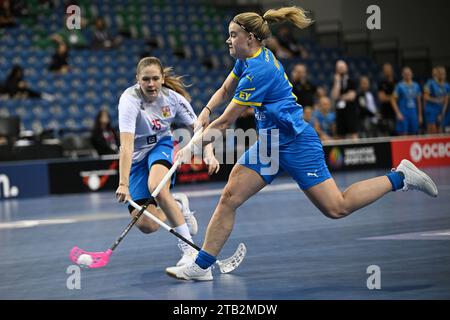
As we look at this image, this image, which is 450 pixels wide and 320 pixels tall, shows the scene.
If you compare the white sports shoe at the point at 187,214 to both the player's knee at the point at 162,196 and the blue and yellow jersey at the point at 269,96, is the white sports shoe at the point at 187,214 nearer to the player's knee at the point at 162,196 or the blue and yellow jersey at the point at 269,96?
the player's knee at the point at 162,196

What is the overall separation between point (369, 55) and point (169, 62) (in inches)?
307

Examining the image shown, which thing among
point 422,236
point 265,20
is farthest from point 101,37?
point 265,20

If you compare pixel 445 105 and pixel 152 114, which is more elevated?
pixel 152 114

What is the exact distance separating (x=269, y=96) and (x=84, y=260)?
2.13 m

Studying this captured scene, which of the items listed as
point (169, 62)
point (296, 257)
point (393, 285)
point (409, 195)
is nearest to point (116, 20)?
point (169, 62)

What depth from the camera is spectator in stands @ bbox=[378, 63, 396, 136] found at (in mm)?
20531

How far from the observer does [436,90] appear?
21.2m

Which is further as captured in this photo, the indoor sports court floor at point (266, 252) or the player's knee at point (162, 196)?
the player's knee at point (162, 196)

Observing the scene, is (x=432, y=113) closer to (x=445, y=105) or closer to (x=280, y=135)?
(x=445, y=105)

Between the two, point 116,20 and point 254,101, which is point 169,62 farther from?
point 254,101

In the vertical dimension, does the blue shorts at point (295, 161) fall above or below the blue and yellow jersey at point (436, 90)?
below

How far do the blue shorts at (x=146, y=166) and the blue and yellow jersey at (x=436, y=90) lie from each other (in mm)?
13646

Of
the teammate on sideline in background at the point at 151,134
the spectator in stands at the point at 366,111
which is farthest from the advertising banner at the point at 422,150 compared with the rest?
the teammate on sideline in background at the point at 151,134

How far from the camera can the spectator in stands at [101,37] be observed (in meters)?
22.3
